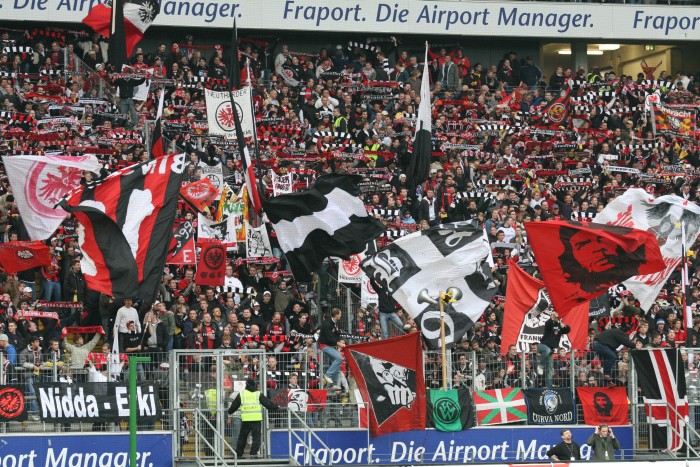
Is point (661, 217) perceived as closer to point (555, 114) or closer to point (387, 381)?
point (387, 381)

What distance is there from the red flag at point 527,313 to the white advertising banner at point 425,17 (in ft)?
54.1

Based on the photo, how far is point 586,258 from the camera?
1089 inches

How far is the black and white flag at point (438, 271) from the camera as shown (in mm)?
27672

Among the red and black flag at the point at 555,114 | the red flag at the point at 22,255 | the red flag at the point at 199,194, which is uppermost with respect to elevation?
the red and black flag at the point at 555,114

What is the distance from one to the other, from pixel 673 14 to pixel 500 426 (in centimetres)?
2392

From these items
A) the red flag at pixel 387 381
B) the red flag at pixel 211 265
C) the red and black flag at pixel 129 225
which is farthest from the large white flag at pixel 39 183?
the red flag at pixel 387 381

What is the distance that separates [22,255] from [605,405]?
1110 cm

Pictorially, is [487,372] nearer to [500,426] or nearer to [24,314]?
[500,426]

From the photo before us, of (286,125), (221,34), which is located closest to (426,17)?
(221,34)

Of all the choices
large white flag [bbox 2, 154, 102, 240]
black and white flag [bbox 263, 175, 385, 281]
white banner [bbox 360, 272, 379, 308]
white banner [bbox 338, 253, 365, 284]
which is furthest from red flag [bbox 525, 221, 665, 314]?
large white flag [bbox 2, 154, 102, 240]

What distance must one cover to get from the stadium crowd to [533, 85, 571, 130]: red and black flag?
0.11m

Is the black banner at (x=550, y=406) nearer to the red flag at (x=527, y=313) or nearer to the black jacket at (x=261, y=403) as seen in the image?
the red flag at (x=527, y=313)

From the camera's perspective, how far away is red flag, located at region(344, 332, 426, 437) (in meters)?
27.4

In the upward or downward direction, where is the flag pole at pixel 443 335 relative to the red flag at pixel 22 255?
downward
